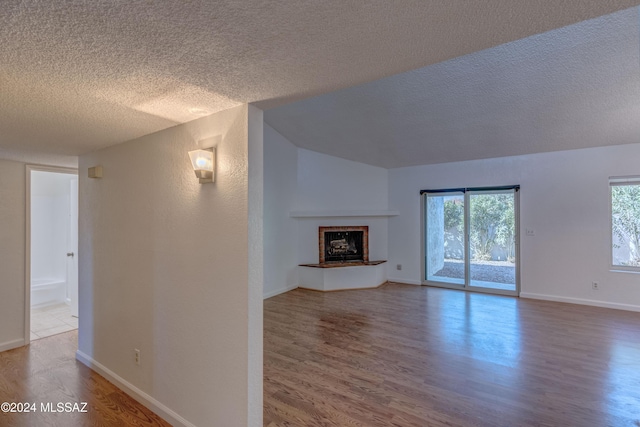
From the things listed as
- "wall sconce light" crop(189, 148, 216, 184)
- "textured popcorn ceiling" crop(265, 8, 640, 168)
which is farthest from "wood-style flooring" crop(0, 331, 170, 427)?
"textured popcorn ceiling" crop(265, 8, 640, 168)

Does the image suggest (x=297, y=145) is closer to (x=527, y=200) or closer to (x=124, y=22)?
(x=527, y=200)

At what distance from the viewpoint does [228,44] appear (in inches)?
44.1

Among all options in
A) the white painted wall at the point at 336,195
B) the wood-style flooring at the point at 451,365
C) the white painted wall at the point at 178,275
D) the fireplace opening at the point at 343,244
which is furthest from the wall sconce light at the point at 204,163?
the fireplace opening at the point at 343,244

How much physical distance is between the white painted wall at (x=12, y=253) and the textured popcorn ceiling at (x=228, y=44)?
7.54ft

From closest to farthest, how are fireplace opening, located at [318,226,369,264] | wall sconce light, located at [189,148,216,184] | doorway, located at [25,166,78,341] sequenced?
wall sconce light, located at [189,148,216,184]
doorway, located at [25,166,78,341]
fireplace opening, located at [318,226,369,264]

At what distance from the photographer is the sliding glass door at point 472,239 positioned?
17.6 ft

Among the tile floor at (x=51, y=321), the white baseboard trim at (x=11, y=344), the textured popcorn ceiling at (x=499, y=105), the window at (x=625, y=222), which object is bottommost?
the tile floor at (x=51, y=321)

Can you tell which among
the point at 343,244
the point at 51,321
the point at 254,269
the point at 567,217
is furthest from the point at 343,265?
the point at 51,321

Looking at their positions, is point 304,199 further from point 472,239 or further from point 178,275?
point 178,275

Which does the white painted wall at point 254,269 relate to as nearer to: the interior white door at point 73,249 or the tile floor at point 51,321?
the tile floor at point 51,321

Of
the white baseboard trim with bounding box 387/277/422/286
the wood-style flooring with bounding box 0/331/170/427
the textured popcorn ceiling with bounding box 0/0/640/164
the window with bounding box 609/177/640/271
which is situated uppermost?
the textured popcorn ceiling with bounding box 0/0/640/164

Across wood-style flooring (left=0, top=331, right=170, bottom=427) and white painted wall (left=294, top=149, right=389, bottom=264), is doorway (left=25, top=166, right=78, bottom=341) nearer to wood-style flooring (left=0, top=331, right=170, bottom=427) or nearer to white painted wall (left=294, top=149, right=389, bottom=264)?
wood-style flooring (left=0, top=331, right=170, bottom=427)

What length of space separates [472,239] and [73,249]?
275 inches

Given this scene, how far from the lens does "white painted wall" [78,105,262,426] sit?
5.66 feet
